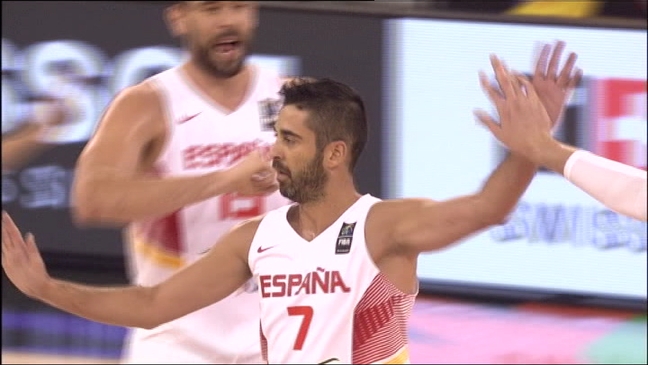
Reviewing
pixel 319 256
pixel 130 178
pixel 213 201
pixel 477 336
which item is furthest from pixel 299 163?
pixel 477 336

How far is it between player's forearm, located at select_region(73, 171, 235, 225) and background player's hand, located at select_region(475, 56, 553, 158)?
115cm

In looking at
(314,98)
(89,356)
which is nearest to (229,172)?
(314,98)

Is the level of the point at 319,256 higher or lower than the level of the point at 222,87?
lower

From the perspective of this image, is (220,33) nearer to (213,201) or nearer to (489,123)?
(213,201)

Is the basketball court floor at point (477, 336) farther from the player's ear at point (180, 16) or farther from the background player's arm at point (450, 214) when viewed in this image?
the background player's arm at point (450, 214)

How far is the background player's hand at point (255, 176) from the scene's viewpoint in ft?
14.7

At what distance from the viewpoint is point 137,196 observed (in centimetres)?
489

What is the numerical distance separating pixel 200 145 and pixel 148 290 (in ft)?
3.37

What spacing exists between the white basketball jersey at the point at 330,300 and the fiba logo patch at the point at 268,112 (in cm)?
116

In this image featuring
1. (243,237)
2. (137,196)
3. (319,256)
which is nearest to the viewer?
(319,256)

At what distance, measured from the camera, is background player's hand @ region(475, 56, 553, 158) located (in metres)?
3.83

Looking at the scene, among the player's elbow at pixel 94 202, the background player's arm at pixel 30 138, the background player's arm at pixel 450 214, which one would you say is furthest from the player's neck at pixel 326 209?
the background player's arm at pixel 30 138

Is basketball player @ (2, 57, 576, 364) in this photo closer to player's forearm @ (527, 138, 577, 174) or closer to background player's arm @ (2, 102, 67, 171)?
player's forearm @ (527, 138, 577, 174)

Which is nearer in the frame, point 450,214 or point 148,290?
point 450,214
